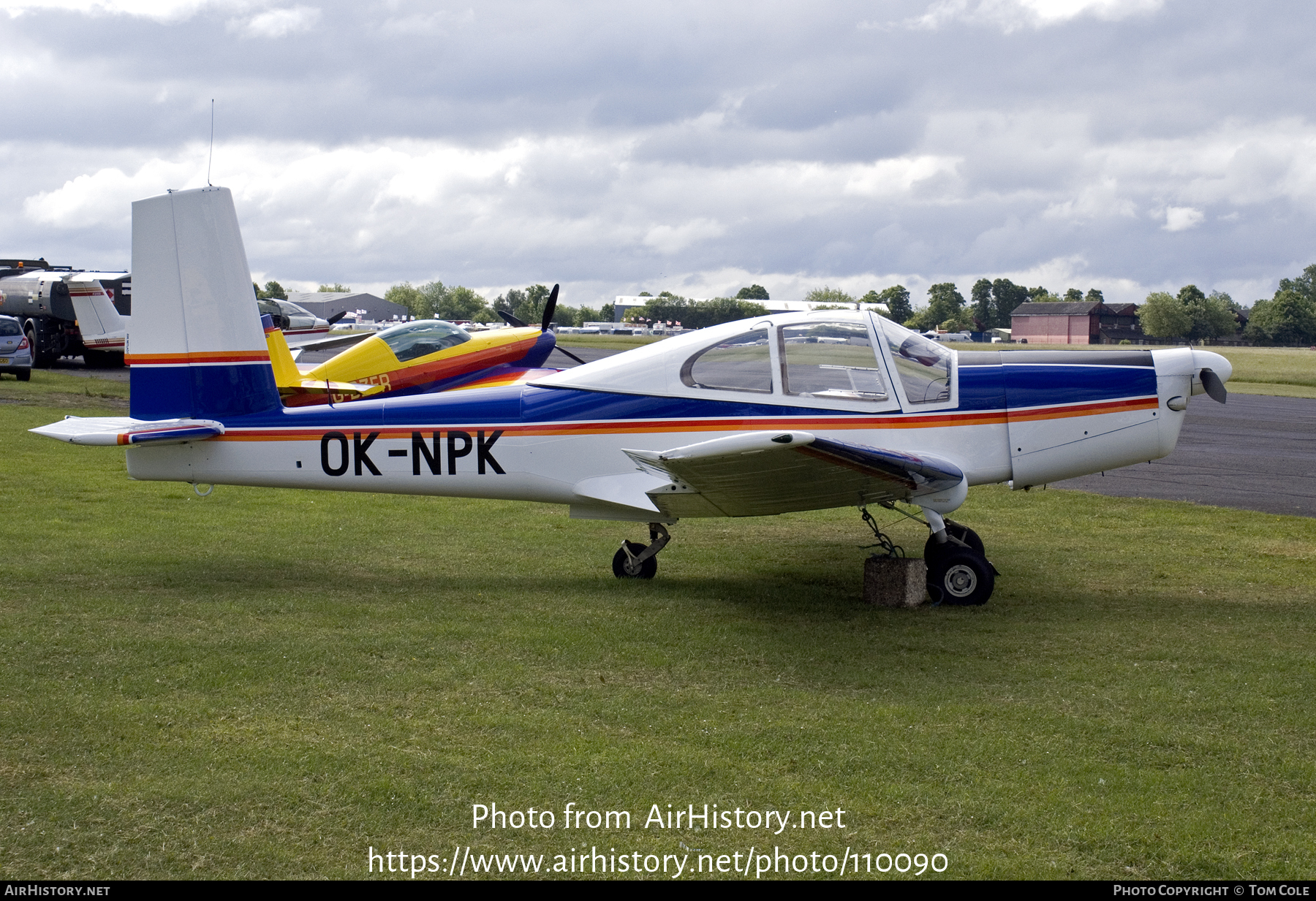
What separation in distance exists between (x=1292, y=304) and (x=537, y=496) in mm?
118892

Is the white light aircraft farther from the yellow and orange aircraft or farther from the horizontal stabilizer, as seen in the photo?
the yellow and orange aircraft

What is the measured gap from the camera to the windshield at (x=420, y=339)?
14.2 m

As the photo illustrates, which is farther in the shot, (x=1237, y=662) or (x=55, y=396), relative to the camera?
(x=55, y=396)

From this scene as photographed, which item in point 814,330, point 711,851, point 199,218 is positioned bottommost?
point 711,851

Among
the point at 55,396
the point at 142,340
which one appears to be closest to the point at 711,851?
the point at 142,340

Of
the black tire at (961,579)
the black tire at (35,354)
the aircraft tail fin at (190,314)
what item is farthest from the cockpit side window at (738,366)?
the black tire at (35,354)

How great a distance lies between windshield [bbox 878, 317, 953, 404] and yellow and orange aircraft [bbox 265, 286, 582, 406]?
23.1 ft

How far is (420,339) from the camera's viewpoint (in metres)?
14.4

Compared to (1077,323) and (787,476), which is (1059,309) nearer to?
(1077,323)

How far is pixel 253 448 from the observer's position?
7.75 meters

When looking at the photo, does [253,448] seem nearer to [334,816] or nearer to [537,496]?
[537,496]

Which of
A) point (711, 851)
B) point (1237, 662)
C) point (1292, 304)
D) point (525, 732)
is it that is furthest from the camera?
point (1292, 304)

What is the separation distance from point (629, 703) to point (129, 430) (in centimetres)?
443

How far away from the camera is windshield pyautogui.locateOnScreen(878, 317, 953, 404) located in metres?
7.49
